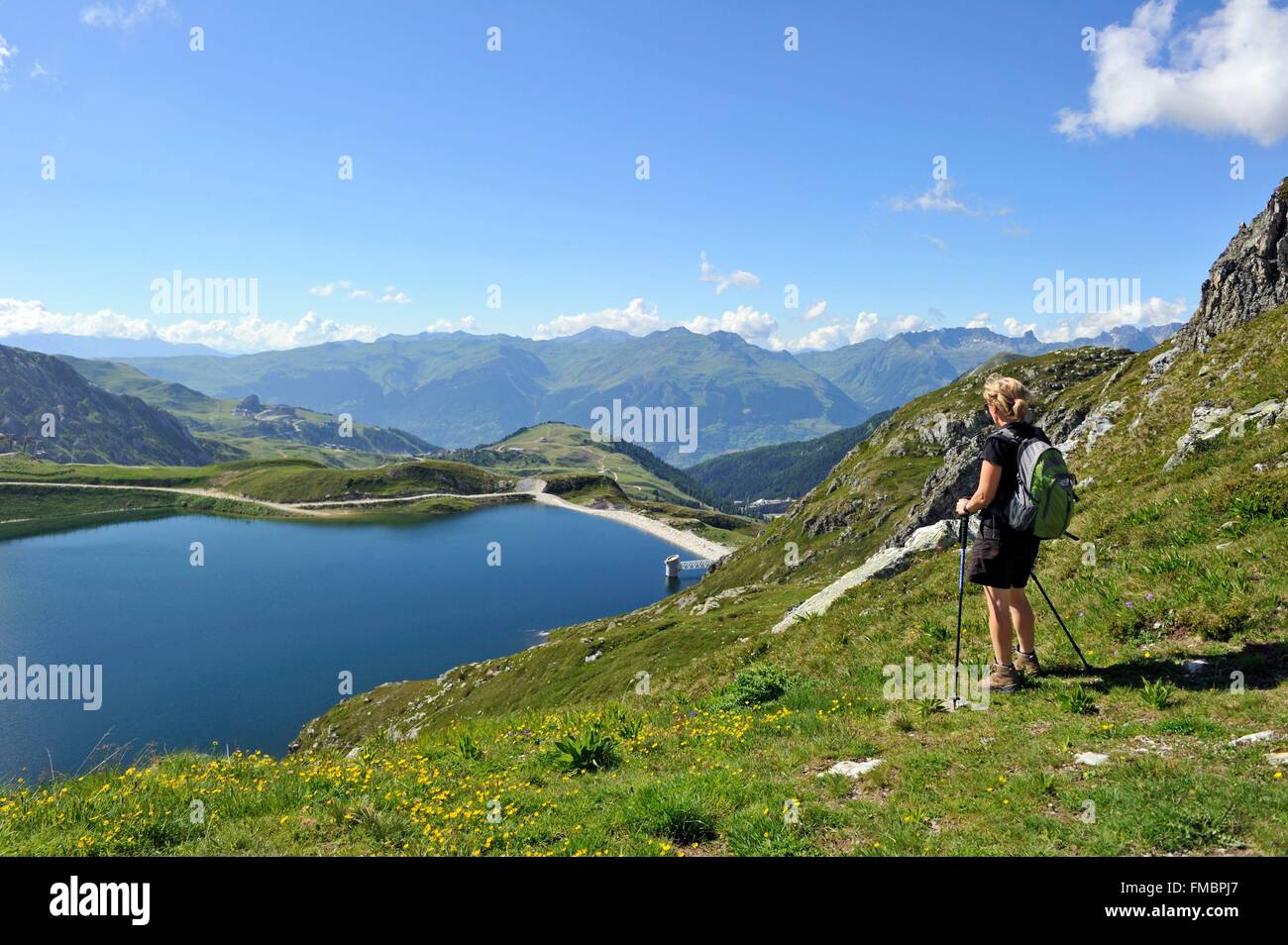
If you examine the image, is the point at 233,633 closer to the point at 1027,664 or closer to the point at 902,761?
the point at 902,761

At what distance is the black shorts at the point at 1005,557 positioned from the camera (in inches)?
424

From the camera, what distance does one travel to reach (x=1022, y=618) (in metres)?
11.3

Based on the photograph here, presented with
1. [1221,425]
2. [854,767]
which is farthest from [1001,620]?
[1221,425]

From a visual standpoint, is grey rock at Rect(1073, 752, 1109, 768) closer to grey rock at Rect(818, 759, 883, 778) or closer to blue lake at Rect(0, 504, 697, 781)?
grey rock at Rect(818, 759, 883, 778)

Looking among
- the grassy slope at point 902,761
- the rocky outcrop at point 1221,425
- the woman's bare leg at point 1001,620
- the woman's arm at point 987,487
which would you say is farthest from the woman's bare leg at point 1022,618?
the rocky outcrop at point 1221,425

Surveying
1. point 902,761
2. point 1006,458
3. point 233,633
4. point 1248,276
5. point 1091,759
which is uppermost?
point 1248,276

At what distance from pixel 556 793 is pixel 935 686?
7616mm

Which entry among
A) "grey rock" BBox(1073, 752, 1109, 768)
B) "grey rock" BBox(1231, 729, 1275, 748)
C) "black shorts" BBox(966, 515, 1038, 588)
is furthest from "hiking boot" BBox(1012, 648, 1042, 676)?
"grey rock" BBox(1231, 729, 1275, 748)

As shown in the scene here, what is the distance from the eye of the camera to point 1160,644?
11.6m

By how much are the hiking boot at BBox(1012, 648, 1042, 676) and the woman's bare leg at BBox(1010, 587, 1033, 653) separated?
14 centimetres

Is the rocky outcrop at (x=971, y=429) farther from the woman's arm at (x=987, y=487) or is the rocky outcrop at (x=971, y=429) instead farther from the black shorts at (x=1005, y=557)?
the woman's arm at (x=987, y=487)

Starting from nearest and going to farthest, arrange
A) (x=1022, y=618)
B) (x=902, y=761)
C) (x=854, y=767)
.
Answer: (x=902, y=761), (x=854, y=767), (x=1022, y=618)

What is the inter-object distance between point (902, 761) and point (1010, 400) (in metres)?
6.29

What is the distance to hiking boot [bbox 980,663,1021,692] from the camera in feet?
37.5
